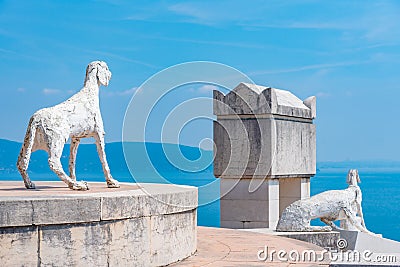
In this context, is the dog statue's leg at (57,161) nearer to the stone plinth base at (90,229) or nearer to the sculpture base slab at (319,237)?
the stone plinth base at (90,229)

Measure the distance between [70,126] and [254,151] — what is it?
5883mm

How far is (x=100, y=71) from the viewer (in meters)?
9.94

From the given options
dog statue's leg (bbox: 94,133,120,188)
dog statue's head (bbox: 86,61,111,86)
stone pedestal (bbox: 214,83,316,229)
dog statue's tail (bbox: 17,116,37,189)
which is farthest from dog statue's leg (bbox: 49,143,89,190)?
stone pedestal (bbox: 214,83,316,229)

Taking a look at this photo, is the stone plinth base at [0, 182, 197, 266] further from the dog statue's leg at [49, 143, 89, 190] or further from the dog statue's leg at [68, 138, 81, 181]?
the dog statue's leg at [68, 138, 81, 181]

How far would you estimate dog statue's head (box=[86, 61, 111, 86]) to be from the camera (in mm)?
9891

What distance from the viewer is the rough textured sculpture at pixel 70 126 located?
29.0ft

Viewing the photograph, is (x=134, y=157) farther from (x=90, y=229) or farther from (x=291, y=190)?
(x=291, y=190)

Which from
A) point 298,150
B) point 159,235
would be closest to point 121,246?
point 159,235

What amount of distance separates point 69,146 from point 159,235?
2.91 metres

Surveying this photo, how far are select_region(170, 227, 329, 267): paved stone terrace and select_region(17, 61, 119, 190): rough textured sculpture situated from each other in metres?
1.70

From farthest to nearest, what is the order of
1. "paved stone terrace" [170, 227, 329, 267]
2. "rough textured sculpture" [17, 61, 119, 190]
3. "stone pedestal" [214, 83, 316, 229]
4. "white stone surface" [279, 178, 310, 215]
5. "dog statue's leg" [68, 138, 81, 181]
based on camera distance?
"white stone surface" [279, 178, 310, 215], "stone pedestal" [214, 83, 316, 229], "dog statue's leg" [68, 138, 81, 181], "rough textured sculpture" [17, 61, 119, 190], "paved stone terrace" [170, 227, 329, 267]

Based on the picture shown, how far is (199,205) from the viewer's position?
376 inches

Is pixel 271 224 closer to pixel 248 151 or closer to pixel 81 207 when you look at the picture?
pixel 248 151

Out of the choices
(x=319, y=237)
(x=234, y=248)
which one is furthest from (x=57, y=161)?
(x=319, y=237)
